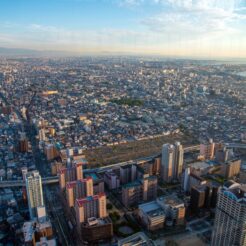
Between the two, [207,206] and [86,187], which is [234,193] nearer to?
[207,206]

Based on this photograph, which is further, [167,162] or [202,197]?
[167,162]

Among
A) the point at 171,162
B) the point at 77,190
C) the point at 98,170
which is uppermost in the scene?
the point at 171,162

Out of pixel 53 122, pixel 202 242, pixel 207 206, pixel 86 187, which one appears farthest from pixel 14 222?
pixel 53 122

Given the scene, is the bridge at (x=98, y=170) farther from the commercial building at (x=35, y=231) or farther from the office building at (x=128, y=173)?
the commercial building at (x=35, y=231)

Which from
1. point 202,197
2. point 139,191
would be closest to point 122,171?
point 139,191

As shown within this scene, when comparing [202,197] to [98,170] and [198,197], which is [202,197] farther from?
[98,170]

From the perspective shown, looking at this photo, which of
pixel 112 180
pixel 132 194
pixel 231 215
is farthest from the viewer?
pixel 112 180

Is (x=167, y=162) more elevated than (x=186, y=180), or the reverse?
(x=167, y=162)
